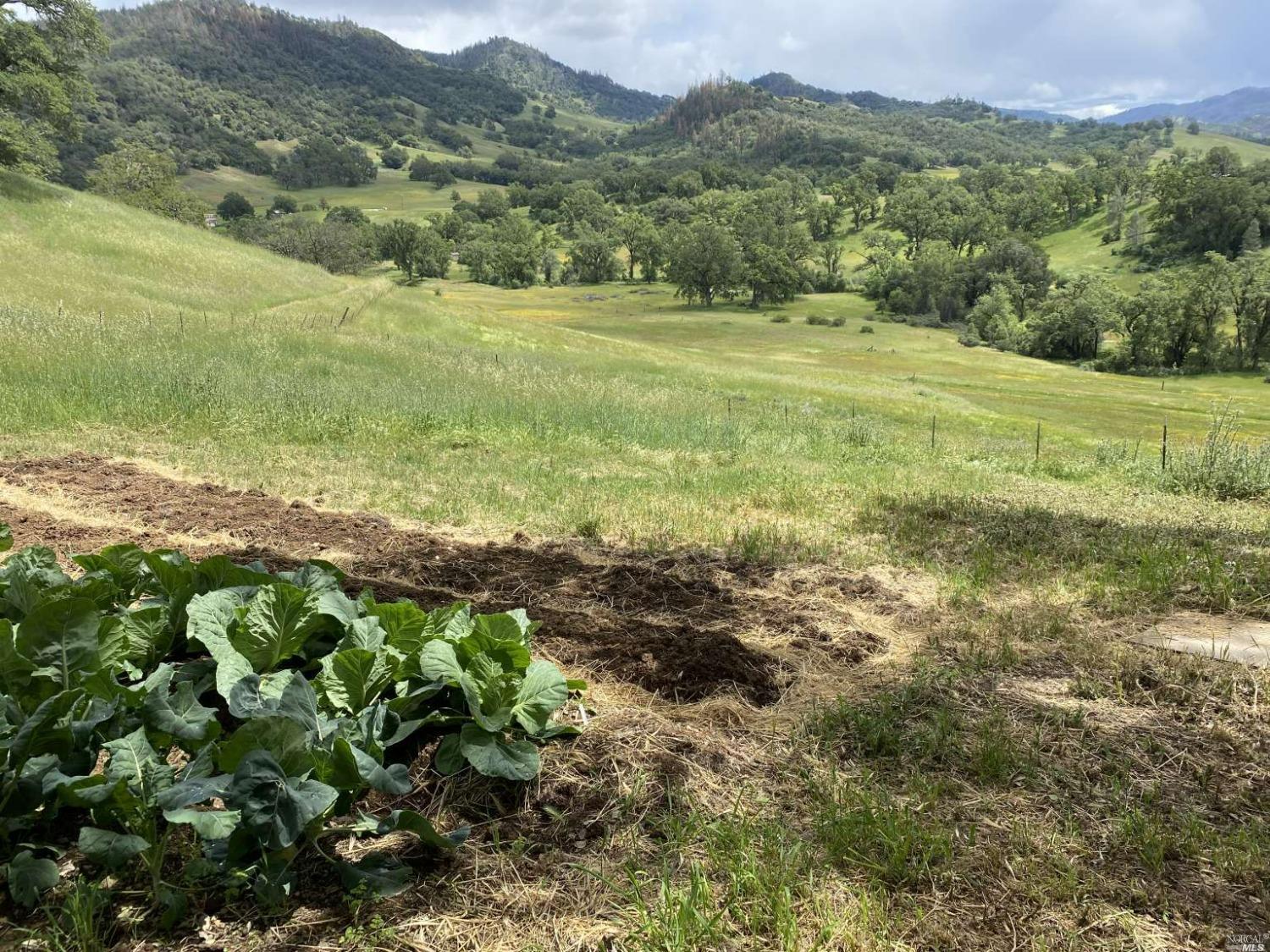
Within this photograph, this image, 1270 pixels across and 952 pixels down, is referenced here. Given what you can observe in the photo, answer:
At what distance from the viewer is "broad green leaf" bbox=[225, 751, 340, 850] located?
8.29 feet

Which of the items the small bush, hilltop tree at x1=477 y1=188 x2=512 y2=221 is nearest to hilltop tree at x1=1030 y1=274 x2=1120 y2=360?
the small bush

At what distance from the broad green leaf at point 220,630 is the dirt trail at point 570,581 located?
6.39ft

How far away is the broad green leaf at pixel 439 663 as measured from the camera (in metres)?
3.39

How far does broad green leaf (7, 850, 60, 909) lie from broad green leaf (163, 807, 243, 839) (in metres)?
0.47

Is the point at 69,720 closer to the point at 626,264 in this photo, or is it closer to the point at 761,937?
the point at 761,937

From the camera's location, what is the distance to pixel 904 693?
14.3ft

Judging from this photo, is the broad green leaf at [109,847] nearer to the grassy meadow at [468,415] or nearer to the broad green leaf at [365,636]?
the broad green leaf at [365,636]

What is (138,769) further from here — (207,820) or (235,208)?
(235,208)

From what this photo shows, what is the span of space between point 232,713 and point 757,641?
3.46 metres

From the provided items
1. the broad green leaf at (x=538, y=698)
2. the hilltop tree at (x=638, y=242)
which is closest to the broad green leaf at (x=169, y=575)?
the broad green leaf at (x=538, y=698)

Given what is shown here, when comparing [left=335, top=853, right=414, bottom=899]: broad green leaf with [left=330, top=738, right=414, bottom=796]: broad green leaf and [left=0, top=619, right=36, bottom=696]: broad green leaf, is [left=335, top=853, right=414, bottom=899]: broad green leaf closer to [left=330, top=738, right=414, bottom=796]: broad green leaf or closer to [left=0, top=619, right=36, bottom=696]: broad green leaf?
[left=330, top=738, right=414, bottom=796]: broad green leaf

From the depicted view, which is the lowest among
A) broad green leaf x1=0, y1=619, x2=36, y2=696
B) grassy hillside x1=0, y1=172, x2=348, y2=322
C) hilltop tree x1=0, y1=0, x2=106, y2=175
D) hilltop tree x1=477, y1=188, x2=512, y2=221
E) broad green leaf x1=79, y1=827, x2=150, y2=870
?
broad green leaf x1=79, y1=827, x2=150, y2=870

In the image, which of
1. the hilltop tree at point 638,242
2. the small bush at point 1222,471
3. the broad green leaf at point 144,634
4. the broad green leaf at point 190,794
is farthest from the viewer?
the hilltop tree at point 638,242

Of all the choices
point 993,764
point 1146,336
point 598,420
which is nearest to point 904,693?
point 993,764
